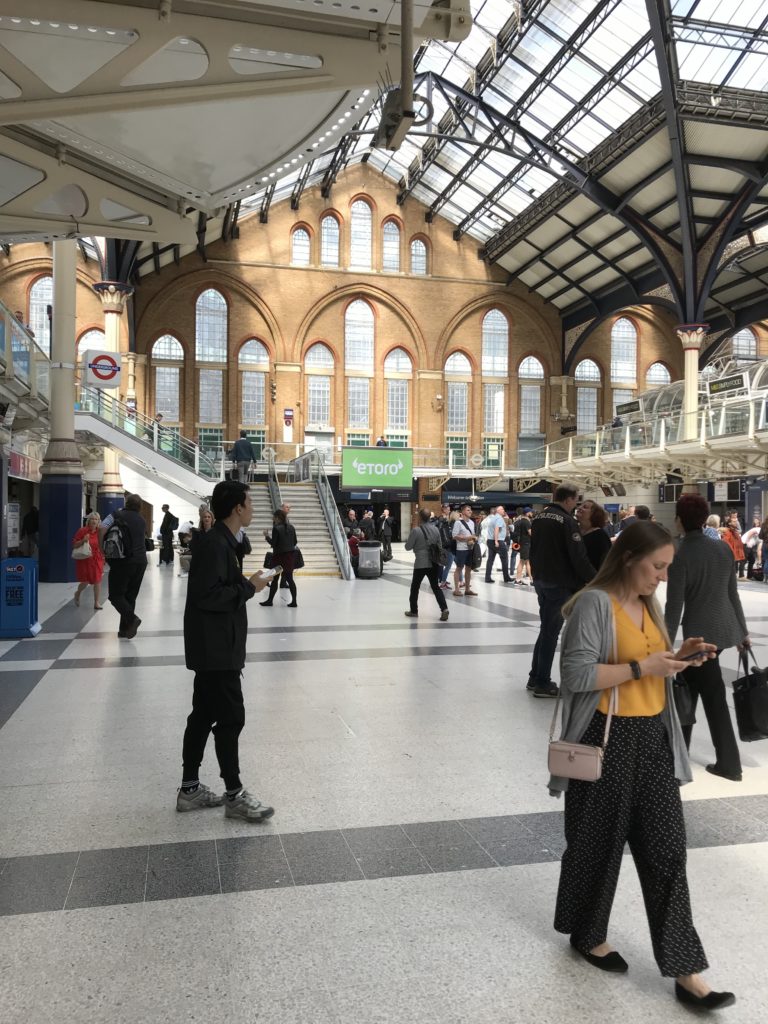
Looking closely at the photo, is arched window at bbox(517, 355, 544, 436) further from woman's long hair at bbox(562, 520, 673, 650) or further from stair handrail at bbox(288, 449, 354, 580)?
woman's long hair at bbox(562, 520, 673, 650)

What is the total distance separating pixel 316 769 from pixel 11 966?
2.17m

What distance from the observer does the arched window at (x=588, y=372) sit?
1501 inches

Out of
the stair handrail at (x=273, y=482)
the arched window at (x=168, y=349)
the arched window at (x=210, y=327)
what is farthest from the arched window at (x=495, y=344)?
the stair handrail at (x=273, y=482)

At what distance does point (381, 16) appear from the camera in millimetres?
3918

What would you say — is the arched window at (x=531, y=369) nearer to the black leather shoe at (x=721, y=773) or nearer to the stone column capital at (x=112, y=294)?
the stone column capital at (x=112, y=294)

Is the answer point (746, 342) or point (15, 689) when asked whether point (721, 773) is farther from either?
point (746, 342)

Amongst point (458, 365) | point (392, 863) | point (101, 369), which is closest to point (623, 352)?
point (458, 365)

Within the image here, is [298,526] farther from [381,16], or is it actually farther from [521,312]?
[521,312]

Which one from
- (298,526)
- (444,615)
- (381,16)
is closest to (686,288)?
(298,526)

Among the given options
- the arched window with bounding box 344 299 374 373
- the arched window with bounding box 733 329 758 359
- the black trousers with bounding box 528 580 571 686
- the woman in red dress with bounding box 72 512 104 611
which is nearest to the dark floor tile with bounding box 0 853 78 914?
the black trousers with bounding box 528 580 571 686

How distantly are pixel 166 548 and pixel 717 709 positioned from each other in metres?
18.8

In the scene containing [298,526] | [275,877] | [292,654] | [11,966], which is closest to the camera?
[11,966]

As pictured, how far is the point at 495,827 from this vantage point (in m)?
3.74

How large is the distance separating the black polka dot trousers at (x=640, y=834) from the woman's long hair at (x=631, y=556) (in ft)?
1.21
